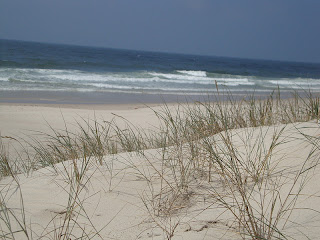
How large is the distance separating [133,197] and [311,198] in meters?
1.16

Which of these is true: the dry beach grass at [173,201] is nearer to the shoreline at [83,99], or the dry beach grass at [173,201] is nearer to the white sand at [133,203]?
the white sand at [133,203]

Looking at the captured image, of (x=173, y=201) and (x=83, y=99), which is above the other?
(x=173, y=201)

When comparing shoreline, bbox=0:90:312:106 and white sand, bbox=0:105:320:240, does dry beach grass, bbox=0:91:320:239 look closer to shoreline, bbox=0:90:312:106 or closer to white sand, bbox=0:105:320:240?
white sand, bbox=0:105:320:240

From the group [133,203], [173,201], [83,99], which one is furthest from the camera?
[83,99]

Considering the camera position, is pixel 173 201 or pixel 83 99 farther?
pixel 83 99

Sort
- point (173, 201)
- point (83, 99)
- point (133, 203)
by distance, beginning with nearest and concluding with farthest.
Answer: point (173, 201) → point (133, 203) → point (83, 99)

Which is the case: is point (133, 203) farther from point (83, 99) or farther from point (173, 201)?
point (83, 99)

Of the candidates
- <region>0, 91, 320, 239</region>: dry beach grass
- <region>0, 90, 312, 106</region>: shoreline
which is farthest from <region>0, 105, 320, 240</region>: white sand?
<region>0, 90, 312, 106</region>: shoreline

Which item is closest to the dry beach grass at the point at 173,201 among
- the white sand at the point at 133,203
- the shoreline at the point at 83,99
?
the white sand at the point at 133,203

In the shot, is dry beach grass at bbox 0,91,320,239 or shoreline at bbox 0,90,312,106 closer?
dry beach grass at bbox 0,91,320,239

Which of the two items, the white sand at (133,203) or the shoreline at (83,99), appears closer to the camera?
the white sand at (133,203)

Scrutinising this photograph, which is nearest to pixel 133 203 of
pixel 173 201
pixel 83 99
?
pixel 173 201

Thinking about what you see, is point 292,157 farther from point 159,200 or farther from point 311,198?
point 159,200

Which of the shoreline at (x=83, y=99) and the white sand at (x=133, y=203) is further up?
the white sand at (x=133, y=203)
